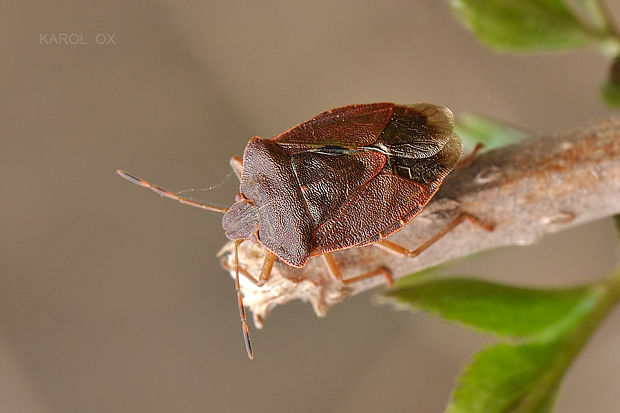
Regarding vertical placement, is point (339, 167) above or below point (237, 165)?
below

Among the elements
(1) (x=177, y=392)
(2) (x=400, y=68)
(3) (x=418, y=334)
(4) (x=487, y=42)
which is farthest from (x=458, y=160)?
(1) (x=177, y=392)

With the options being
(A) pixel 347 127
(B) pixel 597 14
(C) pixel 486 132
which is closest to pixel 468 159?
(C) pixel 486 132

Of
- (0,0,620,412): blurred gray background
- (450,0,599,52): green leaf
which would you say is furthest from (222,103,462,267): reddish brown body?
(0,0,620,412): blurred gray background

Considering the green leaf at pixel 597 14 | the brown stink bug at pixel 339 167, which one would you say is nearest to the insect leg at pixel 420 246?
the brown stink bug at pixel 339 167

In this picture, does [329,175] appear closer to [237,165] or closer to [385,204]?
[385,204]

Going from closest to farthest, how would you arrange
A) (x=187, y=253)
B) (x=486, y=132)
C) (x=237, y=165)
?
(x=486, y=132)
(x=237, y=165)
(x=187, y=253)

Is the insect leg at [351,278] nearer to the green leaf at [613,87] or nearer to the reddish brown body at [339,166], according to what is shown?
the reddish brown body at [339,166]

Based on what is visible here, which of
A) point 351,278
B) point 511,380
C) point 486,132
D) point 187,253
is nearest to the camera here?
point 511,380
